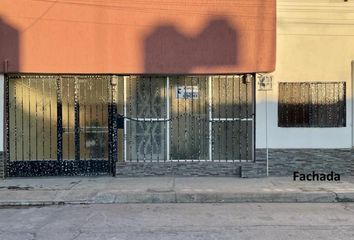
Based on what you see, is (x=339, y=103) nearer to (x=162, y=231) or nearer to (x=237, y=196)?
(x=237, y=196)

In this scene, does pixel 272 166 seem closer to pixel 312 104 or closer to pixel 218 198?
pixel 312 104

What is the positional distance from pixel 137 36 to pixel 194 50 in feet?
4.58

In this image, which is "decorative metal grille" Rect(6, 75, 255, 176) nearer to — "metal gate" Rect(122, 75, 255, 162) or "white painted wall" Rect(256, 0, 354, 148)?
"metal gate" Rect(122, 75, 255, 162)

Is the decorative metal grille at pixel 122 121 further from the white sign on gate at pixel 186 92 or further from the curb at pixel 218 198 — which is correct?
the curb at pixel 218 198

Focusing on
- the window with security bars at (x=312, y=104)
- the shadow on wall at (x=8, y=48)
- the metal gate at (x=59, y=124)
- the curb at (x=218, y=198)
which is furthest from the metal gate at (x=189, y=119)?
the shadow on wall at (x=8, y=48)

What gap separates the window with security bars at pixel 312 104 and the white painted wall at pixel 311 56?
13 centimetres

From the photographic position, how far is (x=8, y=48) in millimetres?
11125

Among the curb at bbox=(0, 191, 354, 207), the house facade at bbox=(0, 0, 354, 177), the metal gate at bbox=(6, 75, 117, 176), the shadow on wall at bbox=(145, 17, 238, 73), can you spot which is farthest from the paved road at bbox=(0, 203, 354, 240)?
the shadow on wall at bbox=(145, 17, 238, 73)

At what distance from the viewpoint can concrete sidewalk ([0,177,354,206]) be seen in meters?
9.39

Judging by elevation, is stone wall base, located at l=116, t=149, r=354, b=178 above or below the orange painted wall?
below

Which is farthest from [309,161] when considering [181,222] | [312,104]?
[181,222]

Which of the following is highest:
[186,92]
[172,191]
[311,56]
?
[311,56]

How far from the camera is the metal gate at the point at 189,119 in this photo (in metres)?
11.8

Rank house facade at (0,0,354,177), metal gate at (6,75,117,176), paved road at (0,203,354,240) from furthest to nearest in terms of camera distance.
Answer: metal gate at (6,75,117,176)
house facade at (0,0,354,177)
paved road at (0,203,354,240)
